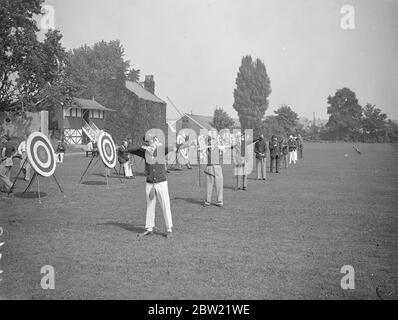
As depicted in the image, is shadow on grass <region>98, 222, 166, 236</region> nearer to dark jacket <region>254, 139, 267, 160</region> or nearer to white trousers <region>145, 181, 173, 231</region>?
white trousers <region>145, 181, 173, 231</region>

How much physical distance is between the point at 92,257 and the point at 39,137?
8305 mm

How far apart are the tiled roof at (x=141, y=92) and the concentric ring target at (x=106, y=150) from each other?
42.2m

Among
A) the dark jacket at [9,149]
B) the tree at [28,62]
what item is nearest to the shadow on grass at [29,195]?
the dark jacket at [9,149]

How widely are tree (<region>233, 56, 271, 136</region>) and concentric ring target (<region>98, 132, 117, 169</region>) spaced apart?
216 feet

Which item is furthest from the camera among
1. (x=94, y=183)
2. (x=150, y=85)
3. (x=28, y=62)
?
(x=150, y=85)

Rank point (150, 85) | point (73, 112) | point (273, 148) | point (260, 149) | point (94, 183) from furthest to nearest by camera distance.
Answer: point (150, 85) < point (73, 112) < point (273, 148) < point (260, 149) < point (94, 183)

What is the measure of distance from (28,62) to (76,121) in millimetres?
16929

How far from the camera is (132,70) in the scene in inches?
3927

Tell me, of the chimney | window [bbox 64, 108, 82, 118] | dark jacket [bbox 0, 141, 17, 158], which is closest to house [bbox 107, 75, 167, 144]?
window [bbox 64, 108, 82, 118]

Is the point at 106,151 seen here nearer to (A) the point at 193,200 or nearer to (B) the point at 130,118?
(A) the point at 193,200

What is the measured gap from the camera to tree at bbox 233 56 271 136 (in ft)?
270

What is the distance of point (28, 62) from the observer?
113 feet

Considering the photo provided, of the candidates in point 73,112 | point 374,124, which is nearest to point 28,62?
point 73,112
